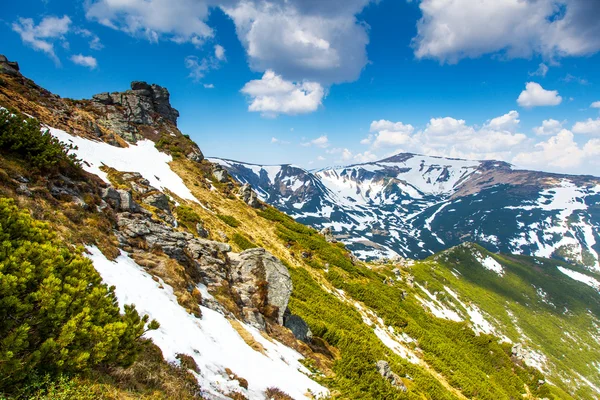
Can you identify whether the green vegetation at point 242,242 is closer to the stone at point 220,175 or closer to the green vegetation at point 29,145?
the green vegetation at point 29,145

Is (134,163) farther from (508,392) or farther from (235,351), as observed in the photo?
(508,392)

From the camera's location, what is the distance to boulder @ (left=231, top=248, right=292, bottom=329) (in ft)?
55.0

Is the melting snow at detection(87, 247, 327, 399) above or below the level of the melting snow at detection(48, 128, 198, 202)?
below

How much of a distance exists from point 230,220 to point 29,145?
21468 mm

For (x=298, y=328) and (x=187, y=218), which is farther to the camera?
(x=187, y=218)

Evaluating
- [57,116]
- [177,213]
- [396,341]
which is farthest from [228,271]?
[57,116]

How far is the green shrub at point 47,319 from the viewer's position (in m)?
3.83

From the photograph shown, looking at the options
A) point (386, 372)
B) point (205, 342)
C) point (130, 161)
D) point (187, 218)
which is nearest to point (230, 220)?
point (187, 218)

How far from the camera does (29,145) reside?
1398 cm

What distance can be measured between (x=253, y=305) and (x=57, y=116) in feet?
115

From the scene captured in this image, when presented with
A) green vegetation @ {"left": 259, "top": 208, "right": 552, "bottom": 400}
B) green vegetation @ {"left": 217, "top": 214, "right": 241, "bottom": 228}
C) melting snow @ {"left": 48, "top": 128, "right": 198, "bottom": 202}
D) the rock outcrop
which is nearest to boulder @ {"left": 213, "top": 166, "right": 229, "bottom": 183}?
melting snow @ {"left": 48, "top": 128, "right": 198, "bottom": 202}

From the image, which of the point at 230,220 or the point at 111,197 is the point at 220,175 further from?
the point at 111,197

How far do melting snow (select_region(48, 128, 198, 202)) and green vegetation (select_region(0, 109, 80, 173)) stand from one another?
36.2ft

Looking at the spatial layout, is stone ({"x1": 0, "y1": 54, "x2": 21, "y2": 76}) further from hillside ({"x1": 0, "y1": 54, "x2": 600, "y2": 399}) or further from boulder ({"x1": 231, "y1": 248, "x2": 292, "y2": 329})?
boulder ({"x1": 231, "y1": 248, "x2": 292, "y2": 329})
